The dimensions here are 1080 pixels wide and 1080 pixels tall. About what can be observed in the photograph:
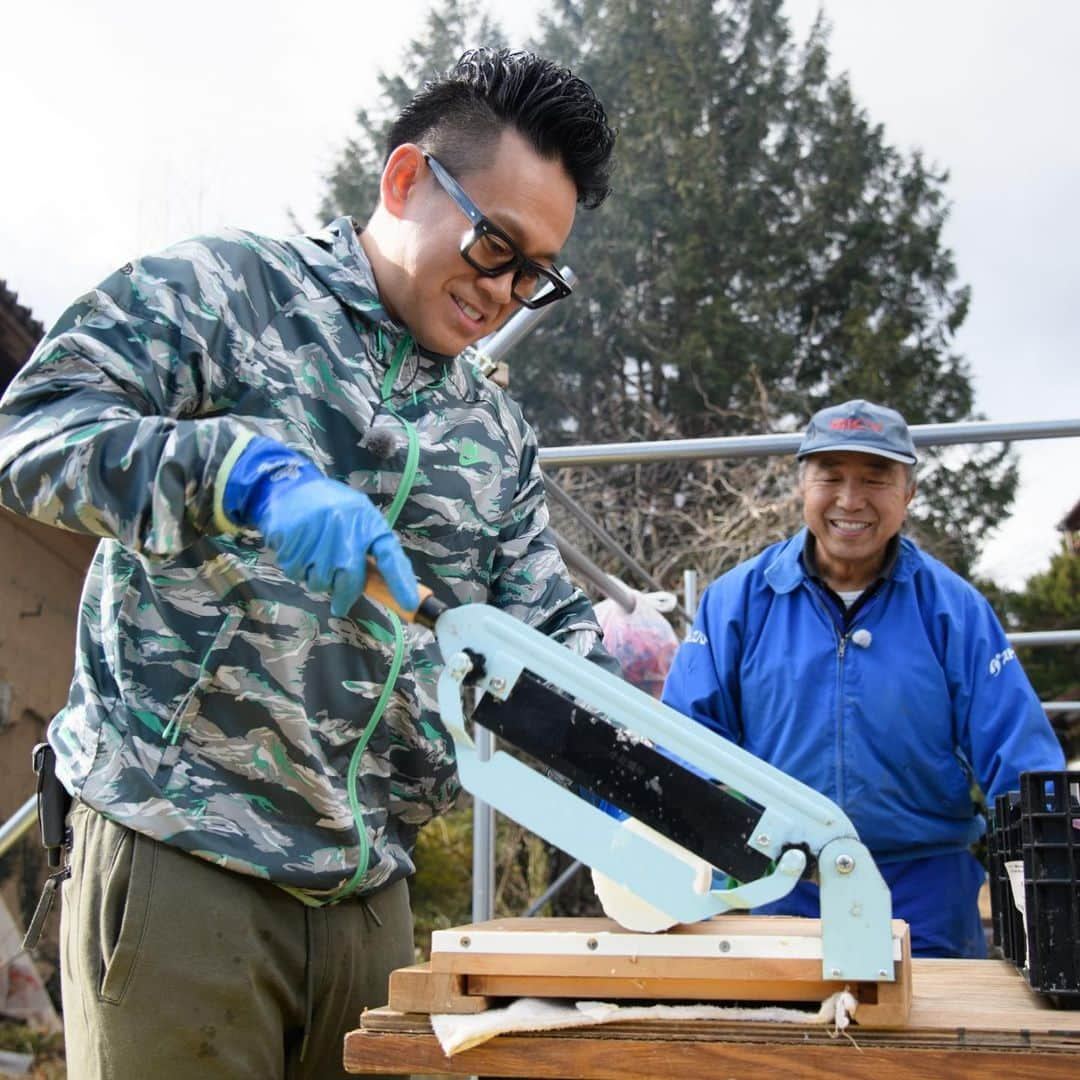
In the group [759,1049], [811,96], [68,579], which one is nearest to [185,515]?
[759,1049]

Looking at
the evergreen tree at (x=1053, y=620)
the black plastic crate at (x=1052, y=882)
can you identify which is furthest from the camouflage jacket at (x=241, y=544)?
the evergreen tree at (x=1053, y=620)

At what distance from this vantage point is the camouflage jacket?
142cm

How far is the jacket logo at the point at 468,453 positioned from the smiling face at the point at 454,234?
0.44 feet

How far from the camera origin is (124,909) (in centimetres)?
156

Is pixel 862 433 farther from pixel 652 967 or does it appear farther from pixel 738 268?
pixel 738 268

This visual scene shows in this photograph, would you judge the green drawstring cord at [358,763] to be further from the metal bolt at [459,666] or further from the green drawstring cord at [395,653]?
the metal bolt at [459,666]

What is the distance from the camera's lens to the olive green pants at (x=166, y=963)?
155 centimetres

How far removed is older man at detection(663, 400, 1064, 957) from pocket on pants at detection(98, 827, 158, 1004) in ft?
5.23

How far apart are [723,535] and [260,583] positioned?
34.3 ft

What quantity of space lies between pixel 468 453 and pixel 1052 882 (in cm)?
96

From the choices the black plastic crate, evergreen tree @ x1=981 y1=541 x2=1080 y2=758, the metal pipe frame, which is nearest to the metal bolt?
the black plastic crate

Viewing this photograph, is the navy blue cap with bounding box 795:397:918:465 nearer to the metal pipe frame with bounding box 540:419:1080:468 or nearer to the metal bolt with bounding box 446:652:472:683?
the metal pipe frame with bounding box 540:419:1080:468

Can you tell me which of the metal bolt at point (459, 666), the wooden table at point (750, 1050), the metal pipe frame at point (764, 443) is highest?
the metal pipe frame at point (764, 443)

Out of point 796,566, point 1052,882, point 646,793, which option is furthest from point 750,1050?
point 796,566
